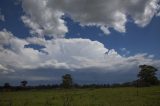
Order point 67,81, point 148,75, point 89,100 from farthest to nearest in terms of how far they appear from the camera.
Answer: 1. point 67,81
2. point 148,75
3. point 89,100

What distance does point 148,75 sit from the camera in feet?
369

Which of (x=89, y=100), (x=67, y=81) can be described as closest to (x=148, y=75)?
(x=67, y=81)

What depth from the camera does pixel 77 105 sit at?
31297 mm

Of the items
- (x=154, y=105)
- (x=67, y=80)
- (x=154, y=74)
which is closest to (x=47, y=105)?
(x=154, y=105)

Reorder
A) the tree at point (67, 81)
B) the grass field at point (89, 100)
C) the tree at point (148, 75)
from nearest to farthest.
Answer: the grass field at point (89, 100) < the tree at point (148, 75) < the tree at point (67, 81)

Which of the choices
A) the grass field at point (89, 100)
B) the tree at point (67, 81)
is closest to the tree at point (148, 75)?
the tree at point (67, 81)

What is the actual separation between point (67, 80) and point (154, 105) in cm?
10969

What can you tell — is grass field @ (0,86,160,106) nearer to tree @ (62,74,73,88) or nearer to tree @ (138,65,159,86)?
tree @ (138,65,159,86)

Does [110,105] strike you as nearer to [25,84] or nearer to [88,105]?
[88,105]

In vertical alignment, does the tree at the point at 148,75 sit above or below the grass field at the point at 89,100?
above

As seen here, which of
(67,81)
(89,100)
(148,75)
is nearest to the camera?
(89,100)

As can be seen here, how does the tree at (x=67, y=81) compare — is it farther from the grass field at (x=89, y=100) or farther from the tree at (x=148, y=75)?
the grass field at (x=89, y=100)

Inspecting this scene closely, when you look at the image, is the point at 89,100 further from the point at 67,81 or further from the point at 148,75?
the point at 67,81

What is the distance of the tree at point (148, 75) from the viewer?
11050 centimetres
